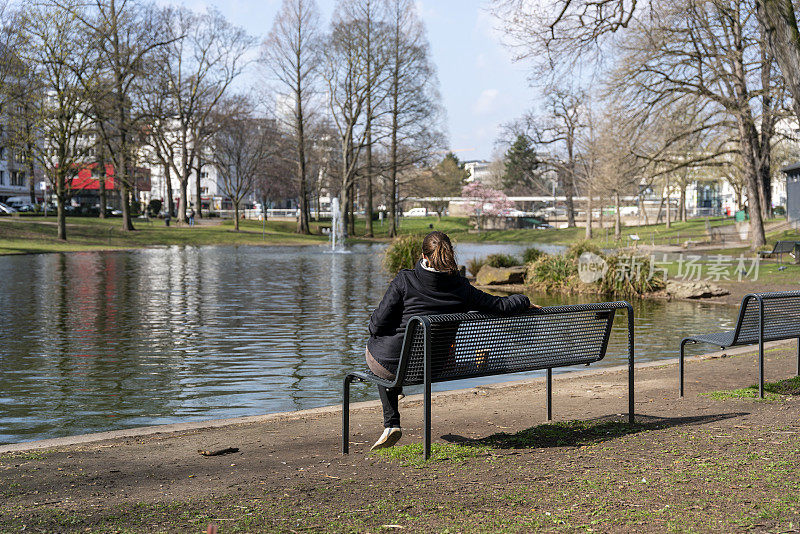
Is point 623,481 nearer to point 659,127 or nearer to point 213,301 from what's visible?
point 213,301

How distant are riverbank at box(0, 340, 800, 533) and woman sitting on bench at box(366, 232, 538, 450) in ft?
1.95

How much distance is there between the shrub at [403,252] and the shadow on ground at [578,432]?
62.2 ft

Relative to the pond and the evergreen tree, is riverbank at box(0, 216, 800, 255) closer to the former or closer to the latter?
the pond

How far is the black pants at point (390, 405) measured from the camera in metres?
5.65

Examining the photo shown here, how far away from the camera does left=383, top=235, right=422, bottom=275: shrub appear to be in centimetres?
2547

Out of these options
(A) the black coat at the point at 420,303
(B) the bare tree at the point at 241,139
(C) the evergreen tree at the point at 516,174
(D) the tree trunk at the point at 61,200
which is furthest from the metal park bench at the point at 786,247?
(C) the evergreen tree at the point at 516,174

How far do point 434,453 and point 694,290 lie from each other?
16.4 meters

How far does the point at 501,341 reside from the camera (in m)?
5.69

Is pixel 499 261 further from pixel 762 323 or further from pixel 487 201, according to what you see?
pixel 487 201

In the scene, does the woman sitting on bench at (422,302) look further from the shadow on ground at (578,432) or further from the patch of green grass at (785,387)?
the patch of green grass at (785,387)

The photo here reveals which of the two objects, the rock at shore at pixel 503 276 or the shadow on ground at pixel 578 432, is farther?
the rock at shore at pixel 503 276

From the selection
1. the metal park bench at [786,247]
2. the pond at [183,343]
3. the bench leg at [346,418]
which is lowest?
the pond at [183,343]

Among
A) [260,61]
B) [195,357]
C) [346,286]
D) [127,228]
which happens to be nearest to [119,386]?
[195,357]

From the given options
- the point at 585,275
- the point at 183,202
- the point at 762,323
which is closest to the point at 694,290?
the point at 585,275
